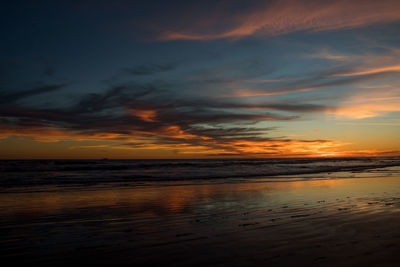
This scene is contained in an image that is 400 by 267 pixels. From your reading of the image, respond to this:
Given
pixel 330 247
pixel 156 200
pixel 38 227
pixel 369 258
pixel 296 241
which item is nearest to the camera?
pixel 369 258

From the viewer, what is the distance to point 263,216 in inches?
341

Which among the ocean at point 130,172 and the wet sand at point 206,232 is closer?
the wet sand at point 206,232

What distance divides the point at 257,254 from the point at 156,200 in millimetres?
7851

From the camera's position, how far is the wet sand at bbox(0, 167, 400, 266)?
5.07 metres

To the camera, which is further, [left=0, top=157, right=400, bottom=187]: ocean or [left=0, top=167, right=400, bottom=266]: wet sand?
[left=0, top=157, right=400, bottom=187]: ocean

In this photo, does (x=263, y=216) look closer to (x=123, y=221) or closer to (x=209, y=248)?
(x=209, y=248)

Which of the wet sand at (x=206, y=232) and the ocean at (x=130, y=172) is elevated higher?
the ocean at (x=130, y=172)

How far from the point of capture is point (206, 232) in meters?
6.78

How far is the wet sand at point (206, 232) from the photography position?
5.07 meters

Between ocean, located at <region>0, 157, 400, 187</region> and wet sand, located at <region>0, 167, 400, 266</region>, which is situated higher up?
ocean, located at <region>0, 157, 400, 187</region>

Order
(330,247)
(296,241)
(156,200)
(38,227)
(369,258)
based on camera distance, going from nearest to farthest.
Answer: (369,258), (330,247), (296,241), (38,227), (156,200)

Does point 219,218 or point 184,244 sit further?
point 219,218

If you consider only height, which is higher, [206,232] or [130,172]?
[130,172]

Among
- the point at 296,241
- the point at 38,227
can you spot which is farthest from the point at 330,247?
the point at 38,227
